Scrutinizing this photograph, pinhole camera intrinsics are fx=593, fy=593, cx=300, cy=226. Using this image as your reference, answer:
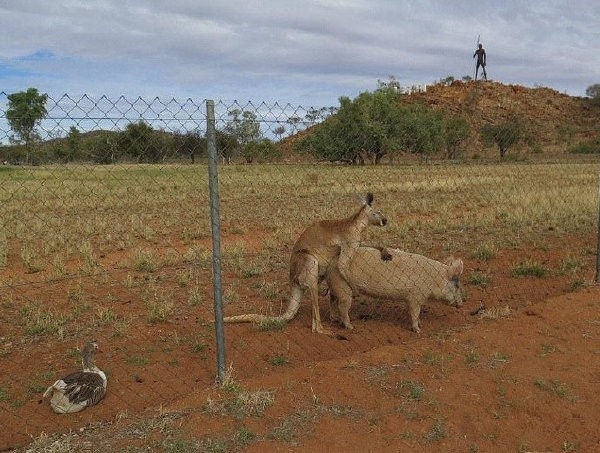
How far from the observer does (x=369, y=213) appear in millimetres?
7730

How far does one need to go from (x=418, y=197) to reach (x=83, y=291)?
47.7 feet

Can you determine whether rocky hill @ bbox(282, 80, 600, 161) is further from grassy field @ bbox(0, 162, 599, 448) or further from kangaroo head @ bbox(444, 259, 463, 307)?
kangaroo head @ bbox(444, 259, 463, 307)

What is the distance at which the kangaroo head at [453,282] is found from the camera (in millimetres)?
7750

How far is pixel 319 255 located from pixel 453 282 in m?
1.87

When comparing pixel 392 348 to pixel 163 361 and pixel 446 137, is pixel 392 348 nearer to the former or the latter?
pixel 163 361

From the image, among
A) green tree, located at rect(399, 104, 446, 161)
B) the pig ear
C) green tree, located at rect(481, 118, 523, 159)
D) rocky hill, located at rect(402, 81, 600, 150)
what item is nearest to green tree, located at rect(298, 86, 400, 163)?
the pig ear

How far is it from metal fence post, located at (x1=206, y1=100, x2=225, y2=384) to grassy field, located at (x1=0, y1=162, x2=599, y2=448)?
75 cm

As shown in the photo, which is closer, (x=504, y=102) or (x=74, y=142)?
(x=74, y=142)

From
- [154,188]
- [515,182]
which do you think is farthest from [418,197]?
[154,188]

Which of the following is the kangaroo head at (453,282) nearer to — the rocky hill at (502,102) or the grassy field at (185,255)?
the grassy field at (185,255)

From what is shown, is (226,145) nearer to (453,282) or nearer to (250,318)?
(250,318)

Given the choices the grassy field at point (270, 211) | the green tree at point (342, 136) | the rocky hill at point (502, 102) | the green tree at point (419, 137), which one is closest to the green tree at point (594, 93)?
the rocky hill at point (502, 102)

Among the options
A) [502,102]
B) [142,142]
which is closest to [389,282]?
[142,142]

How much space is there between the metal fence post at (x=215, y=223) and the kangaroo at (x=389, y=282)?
2478mm
